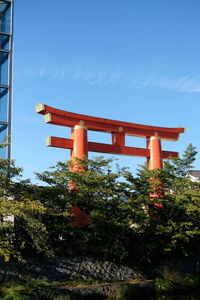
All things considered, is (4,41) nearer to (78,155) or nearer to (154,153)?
(78,155)

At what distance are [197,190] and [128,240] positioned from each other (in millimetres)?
4719

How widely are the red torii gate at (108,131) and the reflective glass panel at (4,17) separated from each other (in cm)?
465

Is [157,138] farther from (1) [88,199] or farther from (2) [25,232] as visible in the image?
(2) [25,232]

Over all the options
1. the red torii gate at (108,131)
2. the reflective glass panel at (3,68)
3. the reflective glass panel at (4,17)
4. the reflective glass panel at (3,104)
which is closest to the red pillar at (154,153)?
the red torii gate at (108,131)

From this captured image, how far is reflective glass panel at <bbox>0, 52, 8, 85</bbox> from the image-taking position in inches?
829

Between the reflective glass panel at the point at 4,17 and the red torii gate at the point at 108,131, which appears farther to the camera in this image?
the reflective glass panel at the point at 4,17

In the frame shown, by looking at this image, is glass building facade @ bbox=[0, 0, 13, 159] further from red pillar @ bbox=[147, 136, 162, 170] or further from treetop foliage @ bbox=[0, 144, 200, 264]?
red pillar @ bbox=[147, 136, 162, 170]

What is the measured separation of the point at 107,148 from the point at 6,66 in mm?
6674

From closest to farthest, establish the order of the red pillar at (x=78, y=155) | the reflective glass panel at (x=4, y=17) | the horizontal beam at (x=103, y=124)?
the red pillar at (x=78, y=155) < the horizontal beam at (x=103, y=124) < the reflective glass panel at (x=4, y=17)

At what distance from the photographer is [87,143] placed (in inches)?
846

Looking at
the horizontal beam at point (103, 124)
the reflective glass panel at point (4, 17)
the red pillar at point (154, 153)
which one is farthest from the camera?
the red pillar at point (154, 153)

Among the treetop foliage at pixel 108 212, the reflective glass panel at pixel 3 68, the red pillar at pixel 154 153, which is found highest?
the reflective glass panel at pixel 3 68

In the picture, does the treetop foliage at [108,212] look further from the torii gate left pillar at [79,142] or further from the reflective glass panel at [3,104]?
the reflective glass panel at [3,104]

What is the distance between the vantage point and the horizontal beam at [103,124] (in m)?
20.7
